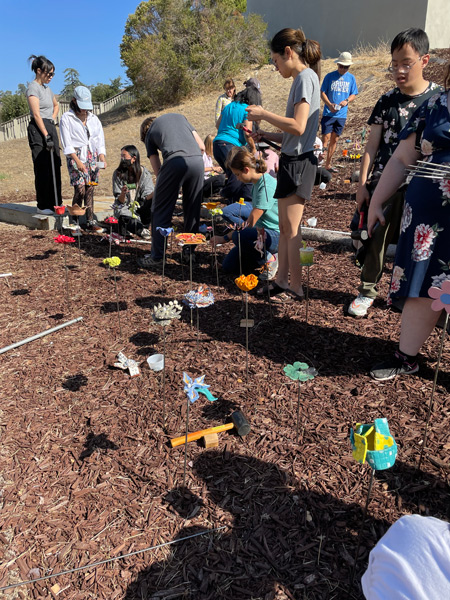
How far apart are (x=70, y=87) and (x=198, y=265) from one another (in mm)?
60280

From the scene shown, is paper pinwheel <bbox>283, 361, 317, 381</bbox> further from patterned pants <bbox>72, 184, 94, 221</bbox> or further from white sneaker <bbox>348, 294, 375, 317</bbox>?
patterned pants <bbox>72, 184, 94, 221</bbox>

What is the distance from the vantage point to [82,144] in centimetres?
568

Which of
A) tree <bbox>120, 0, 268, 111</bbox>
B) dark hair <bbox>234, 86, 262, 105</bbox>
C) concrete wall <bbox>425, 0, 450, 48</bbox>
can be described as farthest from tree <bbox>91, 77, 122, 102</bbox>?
dark hair <bbox>234, 86, 262, 105</bbox>

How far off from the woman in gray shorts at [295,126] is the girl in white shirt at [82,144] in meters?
2.91

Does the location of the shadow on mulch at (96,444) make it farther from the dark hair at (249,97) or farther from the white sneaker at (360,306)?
the dark hair at (249,97)

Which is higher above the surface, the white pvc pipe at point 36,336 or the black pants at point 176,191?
the black pants at point 176,191

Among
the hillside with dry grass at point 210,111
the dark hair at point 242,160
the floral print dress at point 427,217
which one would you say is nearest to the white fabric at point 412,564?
the floral print dress at point 427,217

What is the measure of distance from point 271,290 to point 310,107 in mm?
1446

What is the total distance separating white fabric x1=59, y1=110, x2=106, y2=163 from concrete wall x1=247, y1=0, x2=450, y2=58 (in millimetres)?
14056

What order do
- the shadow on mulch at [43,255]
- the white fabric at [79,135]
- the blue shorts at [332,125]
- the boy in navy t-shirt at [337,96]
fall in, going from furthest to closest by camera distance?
the blue shorts at [332,125], the boy in navy t-shirt at [337,96], the white fabric at [79,135], the shadow on mulch at [43,255]

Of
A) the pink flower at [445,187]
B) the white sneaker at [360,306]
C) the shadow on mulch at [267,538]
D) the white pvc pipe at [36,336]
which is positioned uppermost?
the pink flower at [445,187]

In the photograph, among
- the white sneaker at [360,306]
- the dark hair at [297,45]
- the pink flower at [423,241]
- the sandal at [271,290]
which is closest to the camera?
the pink flower at [423,241]

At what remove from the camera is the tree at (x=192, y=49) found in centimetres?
2011

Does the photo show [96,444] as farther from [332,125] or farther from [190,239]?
→ [332,125]
